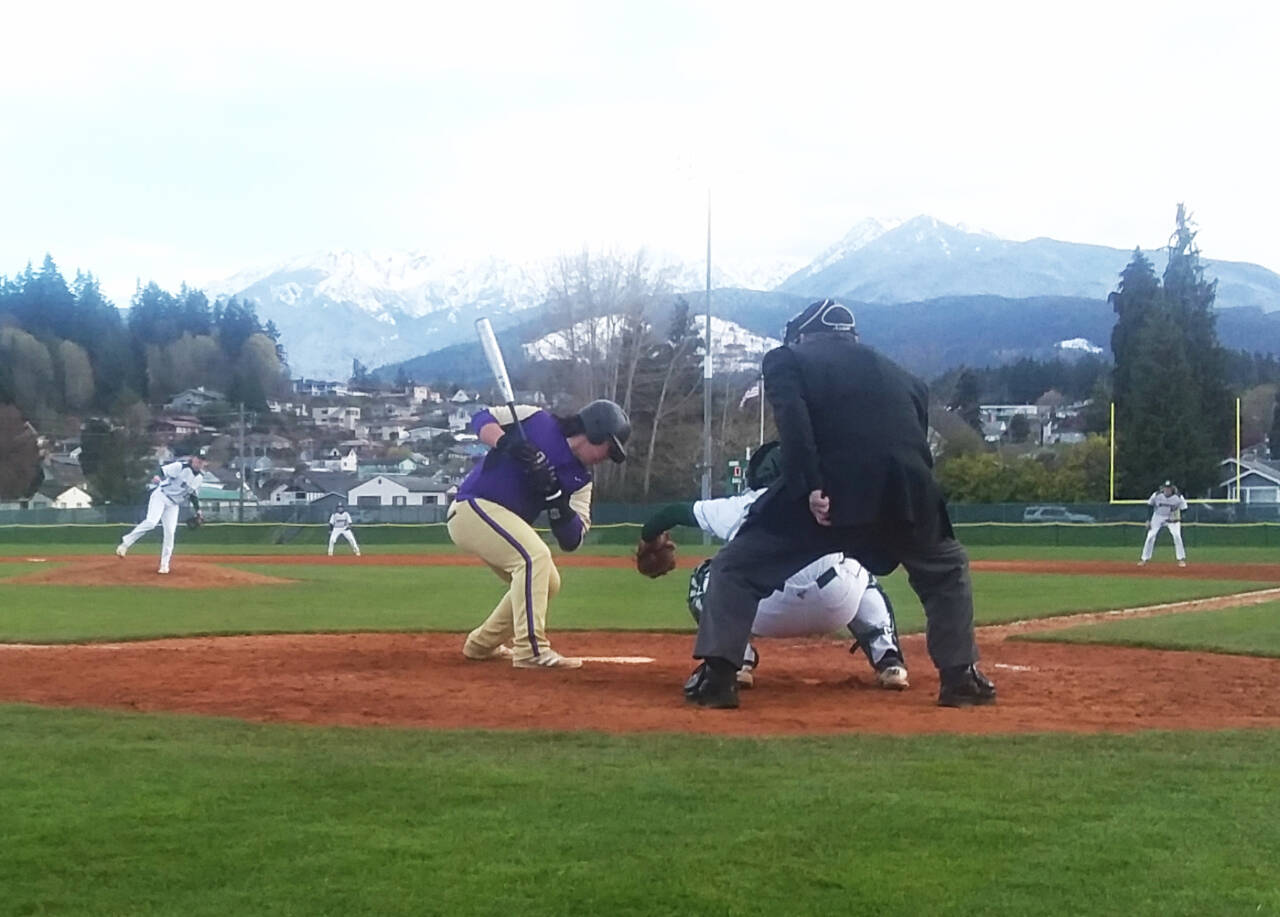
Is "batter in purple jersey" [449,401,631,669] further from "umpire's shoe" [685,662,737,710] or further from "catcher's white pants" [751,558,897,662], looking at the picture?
"umpire's shoe" [685,662,737,710]

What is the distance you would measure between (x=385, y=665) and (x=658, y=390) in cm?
5882

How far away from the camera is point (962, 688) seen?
24.2ft

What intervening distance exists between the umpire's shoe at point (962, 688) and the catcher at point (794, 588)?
869 mm

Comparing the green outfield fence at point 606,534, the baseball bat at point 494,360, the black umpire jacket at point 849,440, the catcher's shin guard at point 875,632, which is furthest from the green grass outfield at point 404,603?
the green outfield fence at point 606,534

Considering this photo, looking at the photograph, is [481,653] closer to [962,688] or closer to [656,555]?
[656,555]

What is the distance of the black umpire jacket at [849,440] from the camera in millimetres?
6953

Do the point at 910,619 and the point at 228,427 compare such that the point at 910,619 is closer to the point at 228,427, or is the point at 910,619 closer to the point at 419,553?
the point at 419,553

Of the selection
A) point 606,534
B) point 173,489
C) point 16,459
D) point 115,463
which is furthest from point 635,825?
point 16,459

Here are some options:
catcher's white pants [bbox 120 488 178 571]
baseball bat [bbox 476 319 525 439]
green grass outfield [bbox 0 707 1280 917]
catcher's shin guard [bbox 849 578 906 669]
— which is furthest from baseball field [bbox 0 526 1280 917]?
catcher's white pants [bbox 120 488 178 571]

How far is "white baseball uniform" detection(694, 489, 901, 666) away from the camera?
816cm

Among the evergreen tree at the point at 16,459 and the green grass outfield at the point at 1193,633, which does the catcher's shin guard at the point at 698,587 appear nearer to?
the green grass outfield at the point at 1193,633

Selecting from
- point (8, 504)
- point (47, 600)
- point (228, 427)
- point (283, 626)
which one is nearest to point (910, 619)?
point (283, 626)

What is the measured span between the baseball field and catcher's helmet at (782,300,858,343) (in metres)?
1.89

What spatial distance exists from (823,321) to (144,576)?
16.3 metres
